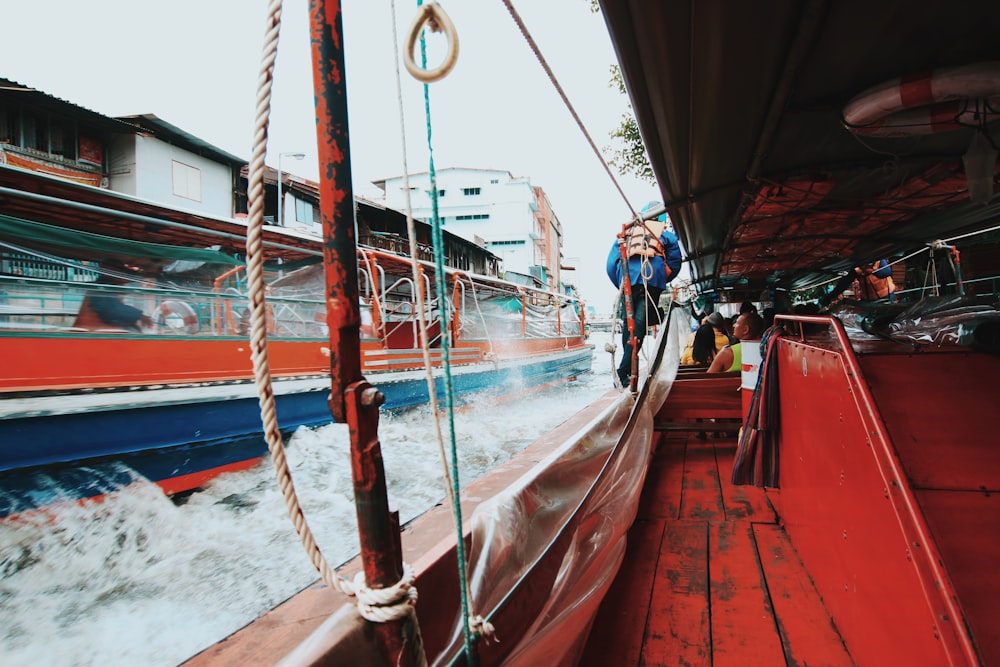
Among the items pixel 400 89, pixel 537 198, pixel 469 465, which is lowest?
pixel 469 465

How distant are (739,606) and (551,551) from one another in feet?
2.77

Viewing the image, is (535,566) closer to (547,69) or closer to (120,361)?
(547,69)

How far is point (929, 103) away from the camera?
5.83 ft

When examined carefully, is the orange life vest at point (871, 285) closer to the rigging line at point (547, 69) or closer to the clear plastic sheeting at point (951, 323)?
the clear plastic sheeting at point (951, 323)

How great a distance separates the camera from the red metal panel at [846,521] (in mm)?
1123

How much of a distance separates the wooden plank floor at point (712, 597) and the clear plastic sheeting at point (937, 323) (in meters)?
1.11

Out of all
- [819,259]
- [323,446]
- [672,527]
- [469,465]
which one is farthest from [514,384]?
[672,527]

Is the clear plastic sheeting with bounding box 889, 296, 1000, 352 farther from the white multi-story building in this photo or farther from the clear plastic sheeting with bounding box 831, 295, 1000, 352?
the white multi-story building

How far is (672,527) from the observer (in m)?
2.62

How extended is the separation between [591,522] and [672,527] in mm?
823

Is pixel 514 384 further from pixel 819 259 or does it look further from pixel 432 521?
pixel 432 521

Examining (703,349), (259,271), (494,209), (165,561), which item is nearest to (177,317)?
(165,561)

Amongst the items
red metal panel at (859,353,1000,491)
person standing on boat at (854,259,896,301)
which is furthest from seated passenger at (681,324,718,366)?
red metal panel at (859,353,1000,491)

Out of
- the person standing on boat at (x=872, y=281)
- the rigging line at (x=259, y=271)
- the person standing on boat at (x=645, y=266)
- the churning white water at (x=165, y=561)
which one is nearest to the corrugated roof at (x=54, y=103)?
the churning white water at (x=165, y=561)
